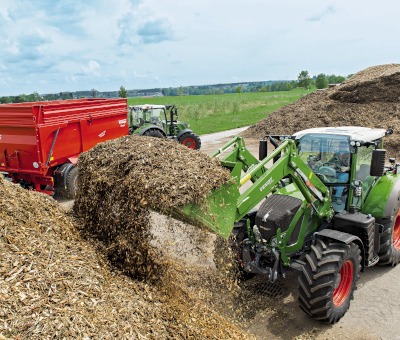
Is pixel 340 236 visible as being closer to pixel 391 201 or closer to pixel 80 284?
pixel 391 201

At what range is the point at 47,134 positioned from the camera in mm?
9555

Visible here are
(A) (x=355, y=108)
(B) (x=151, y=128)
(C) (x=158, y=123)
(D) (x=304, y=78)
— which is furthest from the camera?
(D) (x=304, y=78)

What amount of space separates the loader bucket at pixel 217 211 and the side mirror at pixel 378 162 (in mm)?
2273

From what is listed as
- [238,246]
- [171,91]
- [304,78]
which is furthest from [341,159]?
[171,91]

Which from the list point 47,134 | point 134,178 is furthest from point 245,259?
point 47,134

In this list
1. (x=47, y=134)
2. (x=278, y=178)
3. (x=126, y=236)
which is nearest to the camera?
(x=126, y=236)

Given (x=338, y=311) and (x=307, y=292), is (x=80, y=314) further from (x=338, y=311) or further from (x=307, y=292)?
(x=338, y=311)

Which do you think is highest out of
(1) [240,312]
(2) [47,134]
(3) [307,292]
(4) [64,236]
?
(2) [47,134]

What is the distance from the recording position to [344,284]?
17.1ft

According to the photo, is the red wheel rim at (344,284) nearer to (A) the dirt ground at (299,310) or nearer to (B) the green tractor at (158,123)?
(A) the dirt ground at (299,310)

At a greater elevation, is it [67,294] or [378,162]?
[378,162]

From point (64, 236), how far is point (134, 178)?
1.24 meters

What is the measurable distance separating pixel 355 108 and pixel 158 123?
31.2ft

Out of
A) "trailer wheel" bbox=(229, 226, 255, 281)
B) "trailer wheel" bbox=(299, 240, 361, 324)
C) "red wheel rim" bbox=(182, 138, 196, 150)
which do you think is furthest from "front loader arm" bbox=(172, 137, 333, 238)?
"red wheel rim" bbox=(182, 138, 196, 150)
